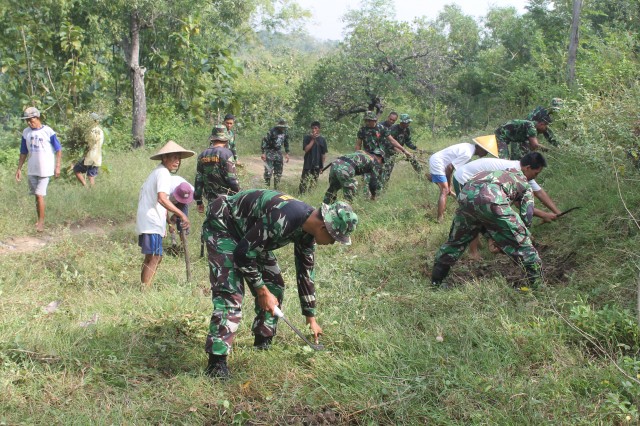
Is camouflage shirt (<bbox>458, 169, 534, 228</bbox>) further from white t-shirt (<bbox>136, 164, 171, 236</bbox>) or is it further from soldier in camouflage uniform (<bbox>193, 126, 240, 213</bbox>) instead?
soldier in camouflage uniform (<bbox>193, 126, 240, 213</bbox>)

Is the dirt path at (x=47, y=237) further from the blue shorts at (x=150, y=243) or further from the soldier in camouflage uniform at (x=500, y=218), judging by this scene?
the soldier in camouflage uniform at (x=500, y=218)

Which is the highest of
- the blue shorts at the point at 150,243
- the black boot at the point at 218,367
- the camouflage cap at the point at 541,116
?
the camouflage cap at the point at 541,116

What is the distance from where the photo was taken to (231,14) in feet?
53.6

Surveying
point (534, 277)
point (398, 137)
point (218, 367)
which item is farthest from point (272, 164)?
point (218, 367)

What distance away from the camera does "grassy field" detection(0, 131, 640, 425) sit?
3154 mm

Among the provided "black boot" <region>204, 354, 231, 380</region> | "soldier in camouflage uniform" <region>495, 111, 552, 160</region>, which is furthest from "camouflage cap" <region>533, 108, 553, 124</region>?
"black boot" <region>204, 354, 231, 380</region>

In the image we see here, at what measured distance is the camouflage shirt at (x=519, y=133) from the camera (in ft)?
24.1

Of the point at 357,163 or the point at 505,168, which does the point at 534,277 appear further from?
the point at 357,163

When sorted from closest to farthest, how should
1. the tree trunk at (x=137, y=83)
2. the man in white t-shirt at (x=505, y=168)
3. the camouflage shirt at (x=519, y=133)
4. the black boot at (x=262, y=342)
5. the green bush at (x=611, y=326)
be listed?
the green bush at (x=611, y=326) < the black boot at (x=262, y=342) < the man in white t-shirt at (x=505, y=168) < the camouflage shirt at (x=519, y=133) < the tree trunk at (x=137, y=83)

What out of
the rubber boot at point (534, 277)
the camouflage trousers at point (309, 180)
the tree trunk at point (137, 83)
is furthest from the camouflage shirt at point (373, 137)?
the tree trunk at point (137, 83)

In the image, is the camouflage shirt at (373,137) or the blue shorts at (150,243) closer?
the blue shorts at (150,243)

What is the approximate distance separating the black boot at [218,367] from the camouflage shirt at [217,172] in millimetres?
3235

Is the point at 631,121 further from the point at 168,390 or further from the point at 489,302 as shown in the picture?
the point at 168,390

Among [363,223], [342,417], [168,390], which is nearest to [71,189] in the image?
[363,223]
